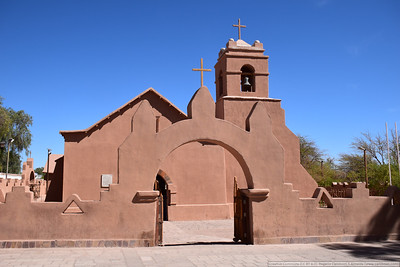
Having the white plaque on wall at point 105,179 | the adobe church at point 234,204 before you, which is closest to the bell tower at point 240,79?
the white plaque on wall at point 105,179

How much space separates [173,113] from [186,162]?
102 inches

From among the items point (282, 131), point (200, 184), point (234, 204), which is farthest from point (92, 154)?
point (282, 131)

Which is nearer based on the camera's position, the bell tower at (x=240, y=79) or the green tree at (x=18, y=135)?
the bell tower at (x=240, y=79)

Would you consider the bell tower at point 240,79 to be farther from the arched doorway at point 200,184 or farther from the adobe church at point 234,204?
the adobe church at point 234,204

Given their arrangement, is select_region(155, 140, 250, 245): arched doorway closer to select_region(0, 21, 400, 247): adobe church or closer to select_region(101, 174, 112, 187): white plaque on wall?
select_region(101, 174, 112, 187): white plaque on wall

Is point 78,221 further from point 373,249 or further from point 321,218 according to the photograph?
point 373,249

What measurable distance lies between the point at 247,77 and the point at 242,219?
35.0 ft

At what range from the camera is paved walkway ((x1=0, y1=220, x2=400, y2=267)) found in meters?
6.80

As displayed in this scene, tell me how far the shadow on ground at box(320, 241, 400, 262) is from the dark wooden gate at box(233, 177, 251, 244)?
1.85 metres

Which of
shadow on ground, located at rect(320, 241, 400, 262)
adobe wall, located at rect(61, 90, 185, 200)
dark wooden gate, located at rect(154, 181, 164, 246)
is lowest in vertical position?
shadow on ground, located at rect(320, 241, 400, 262)

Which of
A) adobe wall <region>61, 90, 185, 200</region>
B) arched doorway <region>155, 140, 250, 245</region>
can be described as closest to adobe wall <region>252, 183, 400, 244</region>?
arched doorway <region>155, 140, 250, 245</region>

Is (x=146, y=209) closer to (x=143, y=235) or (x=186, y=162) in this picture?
(x=143, y=235)

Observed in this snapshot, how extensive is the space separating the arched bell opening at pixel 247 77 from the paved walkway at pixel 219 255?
1102 centimetres

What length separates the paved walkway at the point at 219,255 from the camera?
680cm
